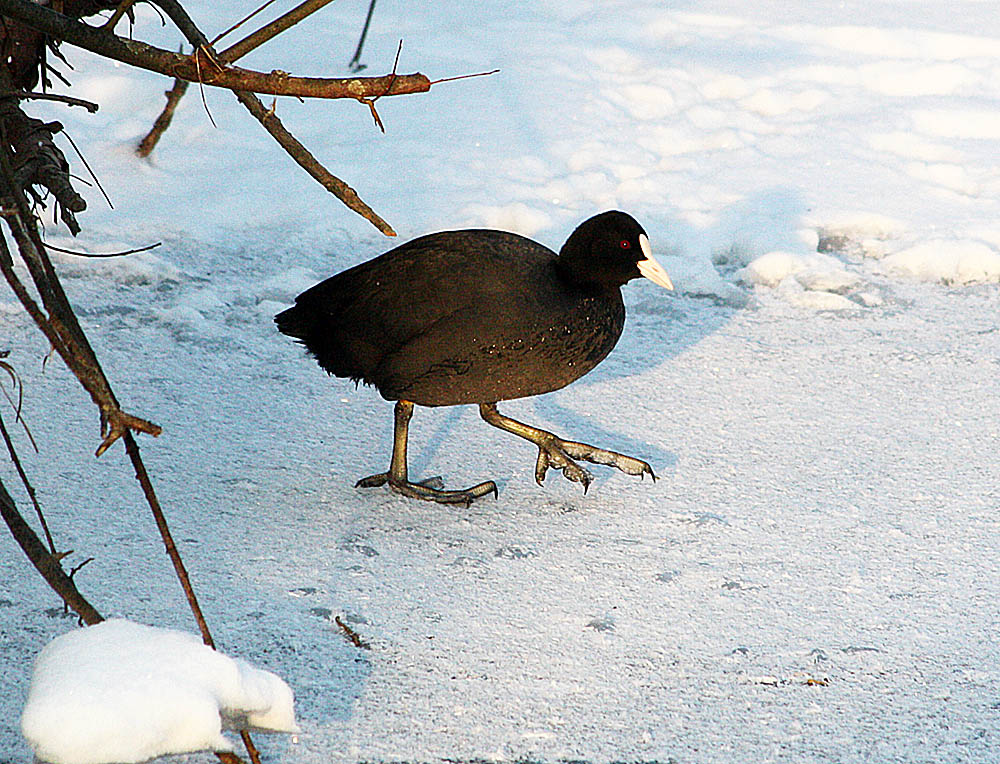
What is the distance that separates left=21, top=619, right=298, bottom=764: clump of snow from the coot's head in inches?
72.0

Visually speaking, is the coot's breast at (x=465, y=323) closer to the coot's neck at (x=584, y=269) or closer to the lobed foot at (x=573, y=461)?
the coot's neck at (x=584, y=269)

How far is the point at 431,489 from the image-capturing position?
140 inches

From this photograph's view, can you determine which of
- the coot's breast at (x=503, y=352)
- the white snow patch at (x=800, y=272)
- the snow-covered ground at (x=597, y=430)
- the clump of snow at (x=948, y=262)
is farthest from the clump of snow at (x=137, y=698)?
the clump of snow at (x=948, y=262)

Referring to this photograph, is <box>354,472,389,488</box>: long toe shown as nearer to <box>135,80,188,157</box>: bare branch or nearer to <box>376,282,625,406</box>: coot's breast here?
<box>376,282,625,406</box>: coot's breast

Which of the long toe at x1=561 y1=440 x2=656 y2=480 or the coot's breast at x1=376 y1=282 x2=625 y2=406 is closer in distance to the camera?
the coot's breast at x1=376 y1=282 x2=625 y2=406

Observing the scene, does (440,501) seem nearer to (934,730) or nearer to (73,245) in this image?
(934,730)

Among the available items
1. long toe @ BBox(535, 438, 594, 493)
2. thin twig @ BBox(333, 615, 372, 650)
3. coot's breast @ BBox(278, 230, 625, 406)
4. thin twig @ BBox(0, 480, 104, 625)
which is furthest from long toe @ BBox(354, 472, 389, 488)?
thin twig @ BBox(0, 480, 104, 625)

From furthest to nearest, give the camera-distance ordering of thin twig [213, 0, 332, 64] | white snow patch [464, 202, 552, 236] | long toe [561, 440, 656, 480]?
white snow patch [464, 202, 552, 236] → long toe [561, 440, 656, 480] → thin twig [213, 0, 332, 64]

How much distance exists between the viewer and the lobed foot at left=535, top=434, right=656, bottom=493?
362 centimetres

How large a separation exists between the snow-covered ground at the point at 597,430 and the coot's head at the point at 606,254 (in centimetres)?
64

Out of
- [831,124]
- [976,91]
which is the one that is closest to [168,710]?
[831,124]

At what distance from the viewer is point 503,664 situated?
274cm

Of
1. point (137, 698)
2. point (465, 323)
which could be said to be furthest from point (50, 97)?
point (465, 323)

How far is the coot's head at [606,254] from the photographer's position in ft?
11.5
